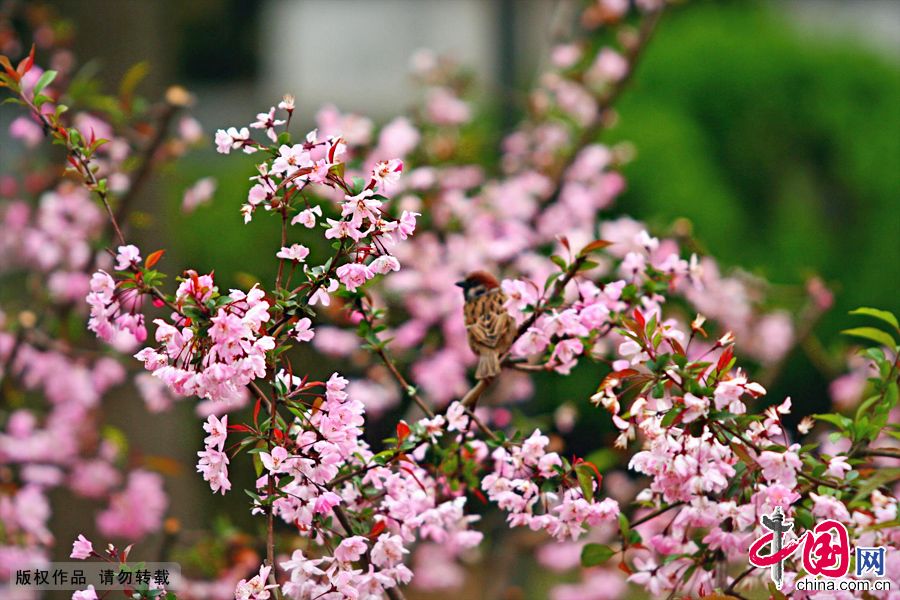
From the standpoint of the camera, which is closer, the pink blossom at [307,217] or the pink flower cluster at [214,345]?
the pink flower cluster at [214,345]

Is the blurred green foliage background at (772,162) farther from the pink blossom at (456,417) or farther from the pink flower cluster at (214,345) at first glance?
the pink flower cluster at (214,345)

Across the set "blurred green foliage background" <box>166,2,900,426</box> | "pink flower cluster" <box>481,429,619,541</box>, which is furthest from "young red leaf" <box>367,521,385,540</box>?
"blurred green foliage background" <box>166,2,900,426</box>

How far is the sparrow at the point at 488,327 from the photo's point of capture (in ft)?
5.81

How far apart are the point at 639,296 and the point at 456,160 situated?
177cm

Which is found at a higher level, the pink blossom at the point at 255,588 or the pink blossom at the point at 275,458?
the pink blossom at the point at 275,458

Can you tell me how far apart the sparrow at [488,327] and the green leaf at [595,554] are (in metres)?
0.32

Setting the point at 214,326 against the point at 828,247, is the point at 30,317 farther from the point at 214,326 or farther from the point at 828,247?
the point at 828,247

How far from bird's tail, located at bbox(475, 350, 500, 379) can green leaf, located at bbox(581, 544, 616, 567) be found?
0.32m

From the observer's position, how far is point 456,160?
3.58 m

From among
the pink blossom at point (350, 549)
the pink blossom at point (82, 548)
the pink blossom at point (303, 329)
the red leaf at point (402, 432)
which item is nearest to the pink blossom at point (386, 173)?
the pink blossom at point (303, 329)

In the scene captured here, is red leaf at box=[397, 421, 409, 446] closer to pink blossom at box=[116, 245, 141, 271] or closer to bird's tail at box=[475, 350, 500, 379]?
bird's tail at box=[475, 350, 500, 379]

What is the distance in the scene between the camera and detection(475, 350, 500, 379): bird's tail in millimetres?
1757

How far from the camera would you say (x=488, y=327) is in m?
1.78

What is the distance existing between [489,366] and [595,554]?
1.14ft
